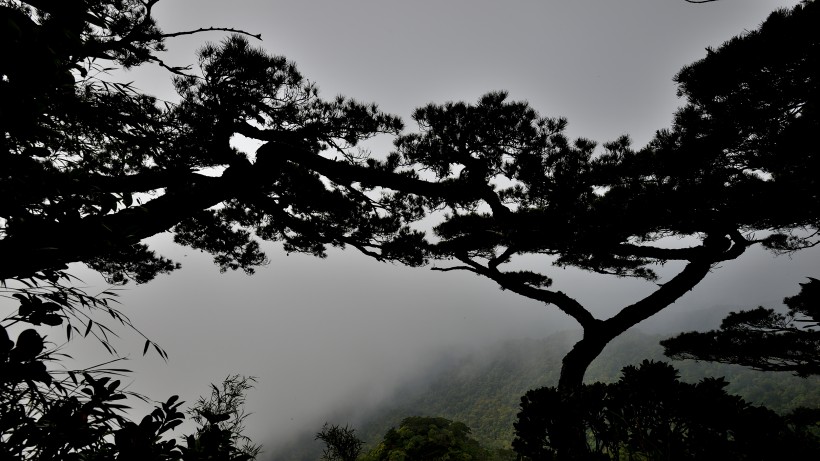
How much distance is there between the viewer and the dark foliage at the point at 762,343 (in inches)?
174

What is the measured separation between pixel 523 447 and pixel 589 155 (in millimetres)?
3370

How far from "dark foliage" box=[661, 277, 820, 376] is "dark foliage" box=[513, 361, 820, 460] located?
13.4ft

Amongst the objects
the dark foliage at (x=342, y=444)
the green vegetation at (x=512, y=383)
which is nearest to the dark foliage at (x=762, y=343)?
the dark foliage at (x=342, y=444)

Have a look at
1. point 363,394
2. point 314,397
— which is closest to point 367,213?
point 363,394

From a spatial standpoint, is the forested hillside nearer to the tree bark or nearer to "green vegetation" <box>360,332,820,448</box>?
"green vegetation" <box>360,332,820,448</box>

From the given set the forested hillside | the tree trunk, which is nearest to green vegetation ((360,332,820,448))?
the forested hillside

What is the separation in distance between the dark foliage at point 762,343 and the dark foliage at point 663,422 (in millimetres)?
4088

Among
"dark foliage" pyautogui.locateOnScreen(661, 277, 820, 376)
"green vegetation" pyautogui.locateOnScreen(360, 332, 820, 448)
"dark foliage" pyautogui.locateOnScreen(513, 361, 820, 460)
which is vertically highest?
"dark foliage" pyautogui.locateOnScreen(513, 361, 820, 460)

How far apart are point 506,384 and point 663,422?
61665 mm

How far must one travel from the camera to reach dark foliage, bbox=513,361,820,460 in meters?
1.42

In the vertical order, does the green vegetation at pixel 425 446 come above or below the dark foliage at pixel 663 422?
below

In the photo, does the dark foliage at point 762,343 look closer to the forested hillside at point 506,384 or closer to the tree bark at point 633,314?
the tree bark at point 633,314

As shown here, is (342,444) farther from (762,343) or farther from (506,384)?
(506,384)

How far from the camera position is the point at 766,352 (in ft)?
15.3
